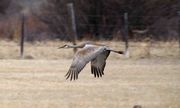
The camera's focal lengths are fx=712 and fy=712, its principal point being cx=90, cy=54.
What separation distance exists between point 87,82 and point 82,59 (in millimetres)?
4484

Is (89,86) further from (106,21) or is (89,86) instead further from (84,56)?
(106,21)

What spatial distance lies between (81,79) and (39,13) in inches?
616

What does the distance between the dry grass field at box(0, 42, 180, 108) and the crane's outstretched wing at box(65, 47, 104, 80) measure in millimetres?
1061

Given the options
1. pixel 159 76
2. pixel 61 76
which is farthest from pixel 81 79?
pixel 159 76

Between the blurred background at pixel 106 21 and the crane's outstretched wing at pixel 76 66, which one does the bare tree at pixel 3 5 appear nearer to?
the blurred background at pixel 106 21

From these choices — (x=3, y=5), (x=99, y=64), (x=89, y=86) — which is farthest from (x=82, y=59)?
(x=3, y=5)

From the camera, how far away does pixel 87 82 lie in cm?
1516

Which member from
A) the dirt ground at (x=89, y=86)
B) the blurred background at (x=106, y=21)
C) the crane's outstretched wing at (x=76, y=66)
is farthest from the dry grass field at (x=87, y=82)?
the blurred background at (x=106, y=21)

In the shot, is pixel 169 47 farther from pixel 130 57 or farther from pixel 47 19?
pixel 47 19

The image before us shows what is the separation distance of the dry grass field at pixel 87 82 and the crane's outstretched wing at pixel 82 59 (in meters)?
1.06

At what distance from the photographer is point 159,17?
93.4 ft

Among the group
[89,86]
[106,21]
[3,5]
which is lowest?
[89,86]

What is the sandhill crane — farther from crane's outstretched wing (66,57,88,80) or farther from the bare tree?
the bare tree

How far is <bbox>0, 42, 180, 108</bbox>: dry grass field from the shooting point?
1219 cm
